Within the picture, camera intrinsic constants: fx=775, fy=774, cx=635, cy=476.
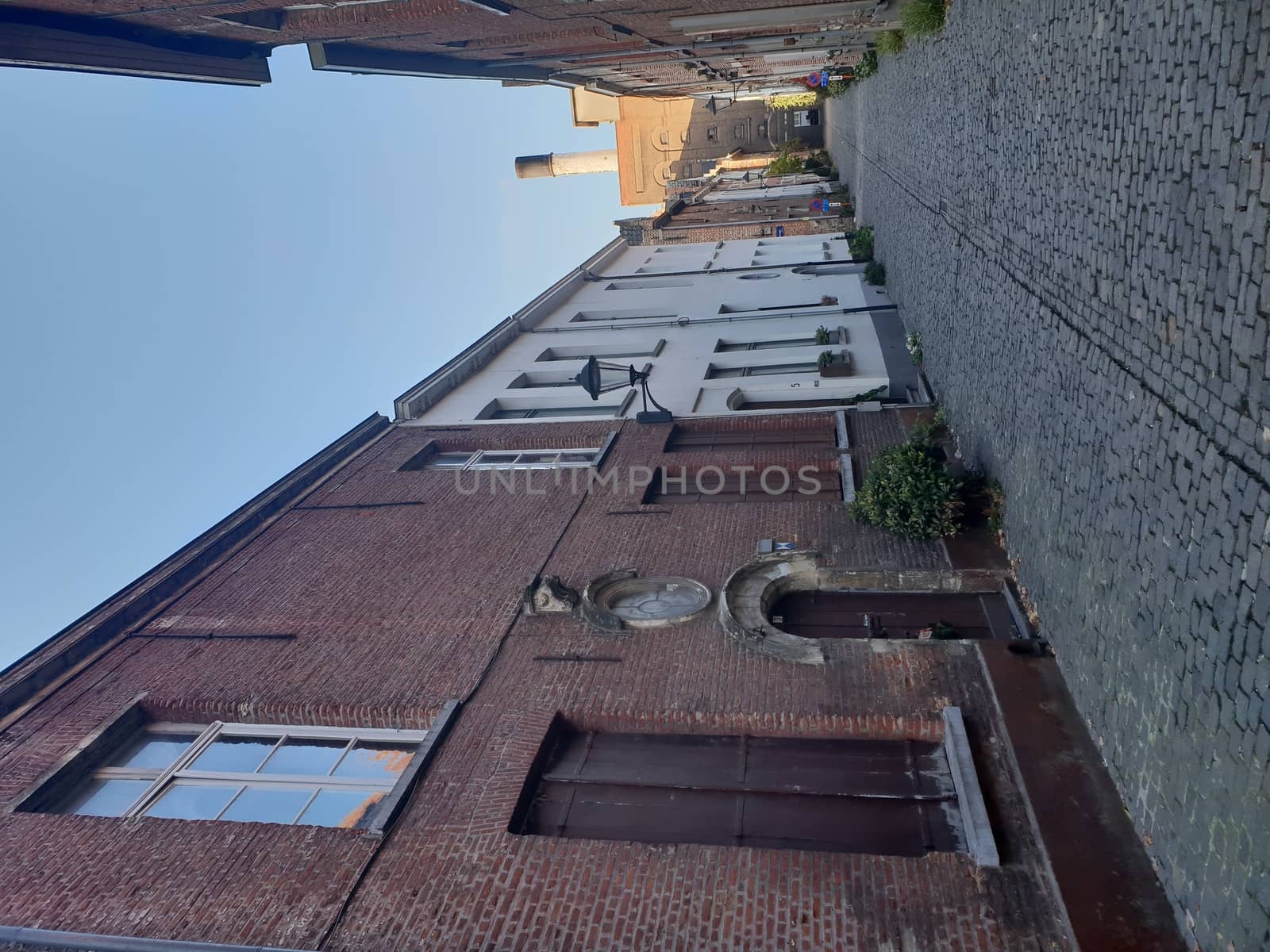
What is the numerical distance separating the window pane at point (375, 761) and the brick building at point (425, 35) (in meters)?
8.17

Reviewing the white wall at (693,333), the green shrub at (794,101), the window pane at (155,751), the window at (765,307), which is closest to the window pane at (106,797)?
the window pane at (155,751)

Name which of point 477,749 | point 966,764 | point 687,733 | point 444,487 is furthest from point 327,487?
point 966,764

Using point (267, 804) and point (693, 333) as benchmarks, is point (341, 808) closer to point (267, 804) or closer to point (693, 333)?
point (267, 804)

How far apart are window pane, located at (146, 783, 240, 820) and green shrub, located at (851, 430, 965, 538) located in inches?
355

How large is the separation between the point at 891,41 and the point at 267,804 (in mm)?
20191

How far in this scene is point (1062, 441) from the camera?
329 inches

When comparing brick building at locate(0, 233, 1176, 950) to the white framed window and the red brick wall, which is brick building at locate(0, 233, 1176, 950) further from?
the white framed window

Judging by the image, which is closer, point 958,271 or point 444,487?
point 958,271

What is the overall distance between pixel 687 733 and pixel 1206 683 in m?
5.02

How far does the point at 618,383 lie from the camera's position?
52.3 ft

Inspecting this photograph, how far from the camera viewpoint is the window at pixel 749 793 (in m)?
7.53

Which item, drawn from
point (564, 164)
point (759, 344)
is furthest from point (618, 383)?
point (564, 164)

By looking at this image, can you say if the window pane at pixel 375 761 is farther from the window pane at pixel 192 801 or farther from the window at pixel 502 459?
the window at pixel 502 459

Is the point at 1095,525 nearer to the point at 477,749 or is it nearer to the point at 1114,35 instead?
the point at 1114,35
